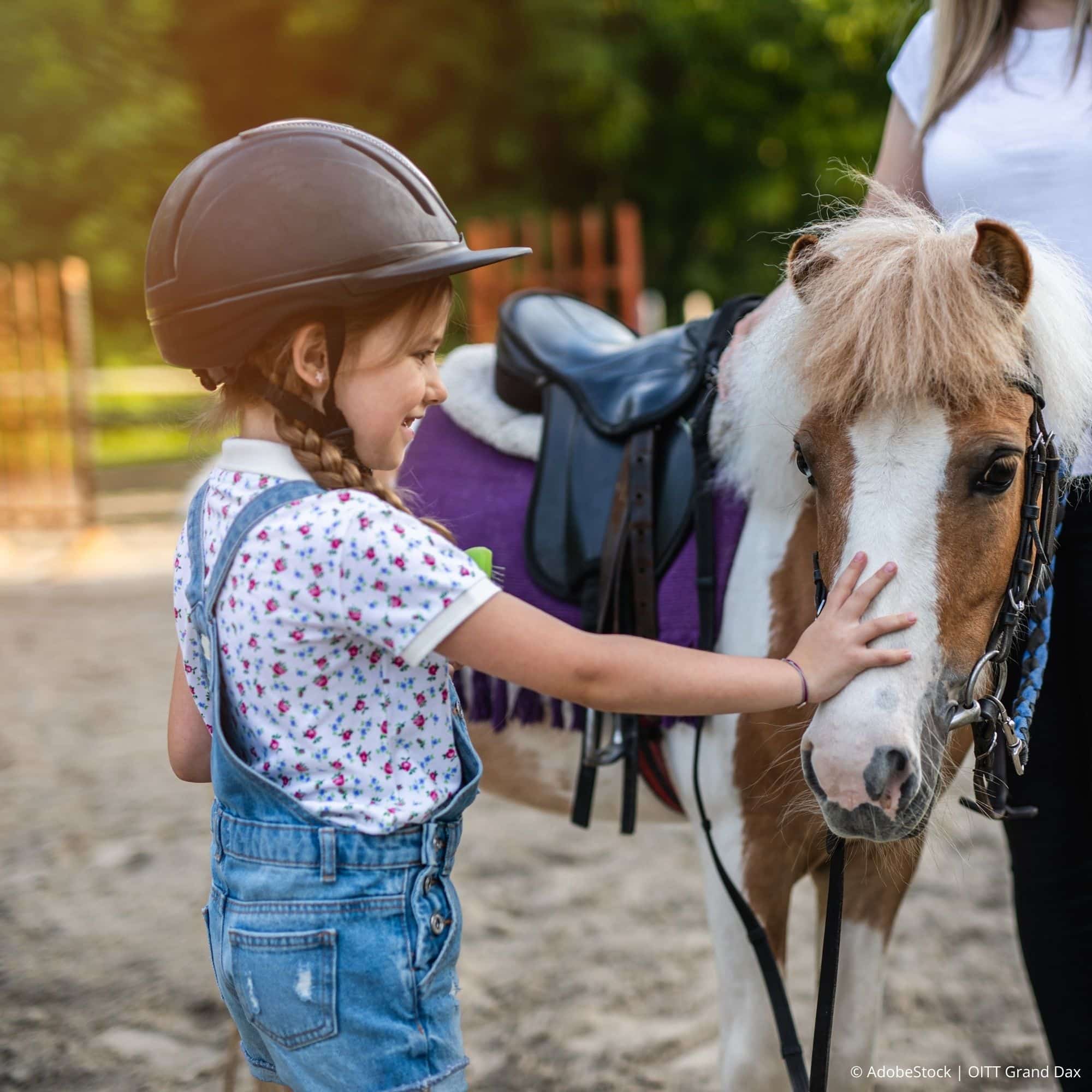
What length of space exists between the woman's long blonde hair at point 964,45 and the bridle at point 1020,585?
22.6 inches

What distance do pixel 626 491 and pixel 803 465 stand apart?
47 cm

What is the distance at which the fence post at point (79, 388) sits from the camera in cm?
920

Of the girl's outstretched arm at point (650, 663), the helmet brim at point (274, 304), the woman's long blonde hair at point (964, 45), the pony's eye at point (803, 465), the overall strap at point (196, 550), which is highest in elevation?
the woman's long blonde hair at point (964, 45)

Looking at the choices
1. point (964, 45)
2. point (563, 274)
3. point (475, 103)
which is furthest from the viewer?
point (475, 103)

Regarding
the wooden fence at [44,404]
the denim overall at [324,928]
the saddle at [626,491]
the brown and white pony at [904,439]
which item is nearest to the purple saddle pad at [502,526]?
the saddle at [626,491]

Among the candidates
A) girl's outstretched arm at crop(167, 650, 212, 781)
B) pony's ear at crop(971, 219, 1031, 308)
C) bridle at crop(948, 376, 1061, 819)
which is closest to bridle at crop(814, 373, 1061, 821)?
bridle at crop(948, 376, 1061, 819)

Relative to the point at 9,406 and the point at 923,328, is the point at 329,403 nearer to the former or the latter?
the point at 923,328

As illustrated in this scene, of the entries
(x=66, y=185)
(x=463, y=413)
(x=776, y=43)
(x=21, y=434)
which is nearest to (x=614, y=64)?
(x=776, y=43)

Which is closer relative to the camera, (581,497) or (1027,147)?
(1027,147)

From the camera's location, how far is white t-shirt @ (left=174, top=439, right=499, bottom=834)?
3.76 ft

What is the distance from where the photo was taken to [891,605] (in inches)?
48.3

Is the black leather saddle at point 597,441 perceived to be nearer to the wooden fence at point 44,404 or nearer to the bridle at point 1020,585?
the bridle at point 1020,585

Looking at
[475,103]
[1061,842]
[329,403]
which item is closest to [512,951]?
[1061,842]

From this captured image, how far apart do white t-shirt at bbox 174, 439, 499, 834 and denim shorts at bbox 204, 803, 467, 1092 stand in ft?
0.16
